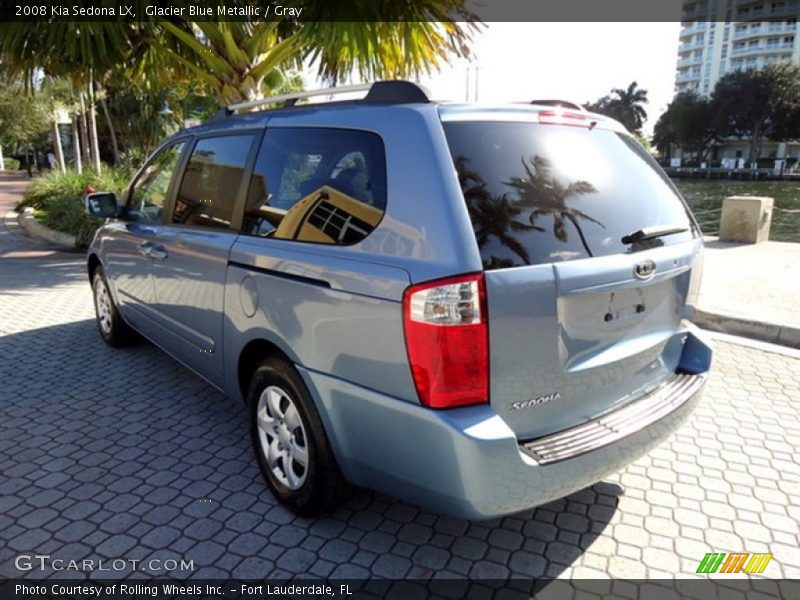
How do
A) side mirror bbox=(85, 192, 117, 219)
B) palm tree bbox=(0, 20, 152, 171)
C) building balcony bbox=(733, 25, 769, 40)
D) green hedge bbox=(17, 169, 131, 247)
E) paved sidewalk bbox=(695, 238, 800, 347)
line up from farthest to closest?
building balcony bbox=(733, 25, 769, 40)
green hedge bbox=(17, 169, 131, 247)
palm tree bbox=(0, 20, 152, 171)
paved sidewalk bbox=(695, 238, 800, 347)
side mirror bbox=(85, 192, 117, 219)

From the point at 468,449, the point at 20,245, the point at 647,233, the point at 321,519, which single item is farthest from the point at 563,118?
the point at 20,245

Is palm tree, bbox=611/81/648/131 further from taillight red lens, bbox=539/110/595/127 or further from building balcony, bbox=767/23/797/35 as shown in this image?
taillight red lens, bbox=539/110/595/127

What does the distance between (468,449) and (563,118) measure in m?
1.51

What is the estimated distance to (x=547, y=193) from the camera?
226cm

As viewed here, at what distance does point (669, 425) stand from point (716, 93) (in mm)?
87679

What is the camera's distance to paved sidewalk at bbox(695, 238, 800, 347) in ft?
18.5

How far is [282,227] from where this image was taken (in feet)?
8.82

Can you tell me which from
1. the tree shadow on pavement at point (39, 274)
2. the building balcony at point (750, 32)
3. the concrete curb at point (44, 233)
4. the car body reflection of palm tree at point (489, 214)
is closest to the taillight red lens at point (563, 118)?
the car body reflection of palm tree at point (489, 214)

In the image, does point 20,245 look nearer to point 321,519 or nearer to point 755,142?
point 321,519

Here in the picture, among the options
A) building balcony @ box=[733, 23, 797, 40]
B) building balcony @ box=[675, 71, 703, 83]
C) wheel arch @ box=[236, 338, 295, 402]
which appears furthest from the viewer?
building balcony @ box=[675, 71, 703, 83]

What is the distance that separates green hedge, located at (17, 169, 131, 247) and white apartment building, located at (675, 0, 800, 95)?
10111 cm

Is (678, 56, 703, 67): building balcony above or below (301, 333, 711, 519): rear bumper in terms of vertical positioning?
above

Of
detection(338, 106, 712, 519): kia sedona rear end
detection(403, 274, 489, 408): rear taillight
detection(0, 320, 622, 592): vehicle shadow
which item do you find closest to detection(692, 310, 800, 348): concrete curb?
detection(338, 106, 712, 519): kia sedona rear end

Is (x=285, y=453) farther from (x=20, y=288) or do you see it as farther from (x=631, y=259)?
(x=20, y=288)
